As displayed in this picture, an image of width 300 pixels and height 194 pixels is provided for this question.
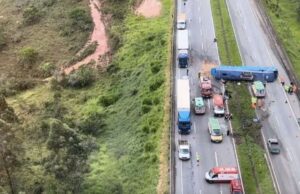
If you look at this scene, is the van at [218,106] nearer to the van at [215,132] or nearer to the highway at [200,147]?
the highway at [200,147]

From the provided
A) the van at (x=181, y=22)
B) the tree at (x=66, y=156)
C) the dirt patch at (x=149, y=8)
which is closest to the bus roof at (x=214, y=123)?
the tree at (x=66, y=156)

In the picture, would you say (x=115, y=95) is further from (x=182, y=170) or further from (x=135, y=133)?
(x=182, y=170)

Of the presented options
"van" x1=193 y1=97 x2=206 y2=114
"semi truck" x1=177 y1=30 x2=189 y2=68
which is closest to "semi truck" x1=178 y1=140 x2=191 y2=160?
"van" x1=193 y1=97 x2=206 y2=114

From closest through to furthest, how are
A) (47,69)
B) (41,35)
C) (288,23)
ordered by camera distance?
(47,69) → (288,23) → (41,35)

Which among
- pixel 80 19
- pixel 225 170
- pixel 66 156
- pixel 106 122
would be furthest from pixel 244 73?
pixel 80 19

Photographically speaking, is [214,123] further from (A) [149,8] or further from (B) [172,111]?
(A) [149,8]

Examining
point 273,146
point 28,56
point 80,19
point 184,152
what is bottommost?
point 184,152

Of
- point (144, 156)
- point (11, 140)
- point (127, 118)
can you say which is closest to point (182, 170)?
point (144, 156)
